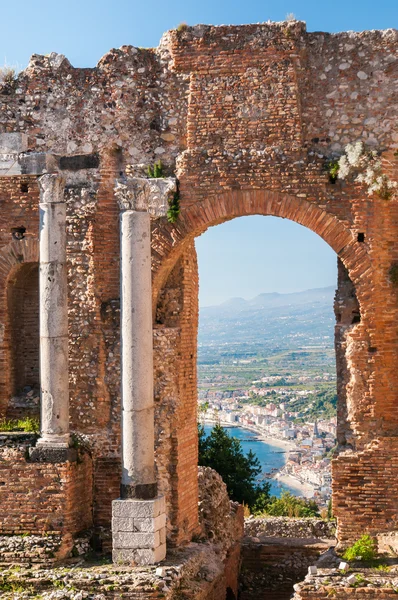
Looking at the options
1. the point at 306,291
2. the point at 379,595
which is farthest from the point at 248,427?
the point at 306,291

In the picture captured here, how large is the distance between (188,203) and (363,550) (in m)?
6.05

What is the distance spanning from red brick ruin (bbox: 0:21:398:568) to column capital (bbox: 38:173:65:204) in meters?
0.50

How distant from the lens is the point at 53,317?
1484 cm

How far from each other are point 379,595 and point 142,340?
4.89 metres

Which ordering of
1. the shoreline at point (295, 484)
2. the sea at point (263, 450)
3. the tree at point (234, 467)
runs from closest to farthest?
1. the tree at point (234, 467)
2. the shoreline at point (295, 484)
3. the sea at point (263, 450)

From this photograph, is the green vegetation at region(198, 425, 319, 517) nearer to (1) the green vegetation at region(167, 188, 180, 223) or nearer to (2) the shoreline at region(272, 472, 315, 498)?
(2) the shoreline at region(272, 472, 315, 498)

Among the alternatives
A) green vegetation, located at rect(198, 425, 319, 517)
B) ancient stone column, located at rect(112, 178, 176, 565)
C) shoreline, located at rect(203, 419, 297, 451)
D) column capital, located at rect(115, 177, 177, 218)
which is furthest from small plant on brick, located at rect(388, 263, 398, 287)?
shoreline, located at rect(203, 419, 297, 451)

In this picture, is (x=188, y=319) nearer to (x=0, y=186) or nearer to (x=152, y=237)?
(x=152, y=237)

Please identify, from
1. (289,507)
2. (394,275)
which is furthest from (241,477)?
(394,275)

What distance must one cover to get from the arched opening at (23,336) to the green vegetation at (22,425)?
37 cm

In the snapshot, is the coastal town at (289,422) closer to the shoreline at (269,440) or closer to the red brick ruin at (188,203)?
the shoreline at (269,440)

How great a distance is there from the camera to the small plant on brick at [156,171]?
51.3 feet

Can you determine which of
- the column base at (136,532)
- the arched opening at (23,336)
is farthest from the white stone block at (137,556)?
the arched opening at (23,336)

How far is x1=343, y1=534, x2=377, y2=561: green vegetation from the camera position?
13.9m
